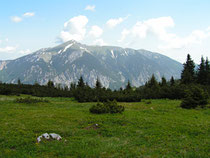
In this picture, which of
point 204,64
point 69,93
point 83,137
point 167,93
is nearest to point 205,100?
point 167,93

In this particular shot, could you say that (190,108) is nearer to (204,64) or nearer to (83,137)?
(83,137)

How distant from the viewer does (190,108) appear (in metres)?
24.6

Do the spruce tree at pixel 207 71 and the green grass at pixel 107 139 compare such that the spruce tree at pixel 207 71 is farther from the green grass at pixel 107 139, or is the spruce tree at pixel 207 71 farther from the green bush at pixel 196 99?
the green grass at pixel 107 139

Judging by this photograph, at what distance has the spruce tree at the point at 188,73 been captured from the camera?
58.4 metres

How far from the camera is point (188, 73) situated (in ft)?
193

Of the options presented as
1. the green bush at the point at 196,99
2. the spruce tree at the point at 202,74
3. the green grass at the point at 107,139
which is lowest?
the green grass at the point at 107,139

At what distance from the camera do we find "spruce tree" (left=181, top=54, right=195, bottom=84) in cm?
5838

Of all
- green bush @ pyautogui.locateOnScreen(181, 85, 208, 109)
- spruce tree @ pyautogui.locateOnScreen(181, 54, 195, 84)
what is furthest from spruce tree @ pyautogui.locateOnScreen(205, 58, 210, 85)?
green bush @ pyautogui.locateOnScreen(181, 85, 208, 109)

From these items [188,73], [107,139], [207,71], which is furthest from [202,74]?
[107,139]

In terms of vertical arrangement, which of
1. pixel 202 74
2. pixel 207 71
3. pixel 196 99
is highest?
pixel 207 71

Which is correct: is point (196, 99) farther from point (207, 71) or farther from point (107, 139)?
point (207, 71)

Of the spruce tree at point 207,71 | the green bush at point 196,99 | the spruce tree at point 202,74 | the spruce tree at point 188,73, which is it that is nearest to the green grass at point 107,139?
the green bush at point 196,99

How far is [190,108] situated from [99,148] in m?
19.3

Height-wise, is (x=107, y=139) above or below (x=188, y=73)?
below
